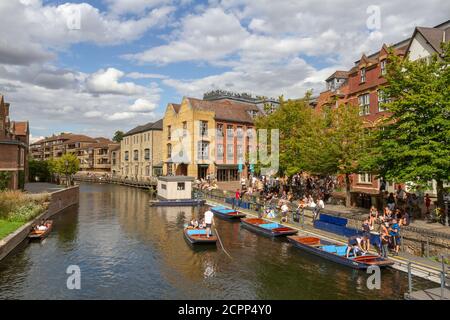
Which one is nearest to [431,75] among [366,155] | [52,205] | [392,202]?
[366,155]

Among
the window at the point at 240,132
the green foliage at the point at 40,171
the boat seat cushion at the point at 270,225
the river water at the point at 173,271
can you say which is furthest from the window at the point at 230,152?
the boat seat cushion at the point at 270,225

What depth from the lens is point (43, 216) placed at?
33031 mm

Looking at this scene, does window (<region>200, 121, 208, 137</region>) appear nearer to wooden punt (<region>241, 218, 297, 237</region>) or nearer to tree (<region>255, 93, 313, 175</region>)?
tree (<region>255, 93, 313, 175</region>)

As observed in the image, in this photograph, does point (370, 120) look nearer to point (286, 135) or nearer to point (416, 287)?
point (286, 135)

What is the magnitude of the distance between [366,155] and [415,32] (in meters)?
15.9

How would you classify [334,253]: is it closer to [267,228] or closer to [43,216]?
[267,228]

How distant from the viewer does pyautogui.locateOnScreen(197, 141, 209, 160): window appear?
6969 cm

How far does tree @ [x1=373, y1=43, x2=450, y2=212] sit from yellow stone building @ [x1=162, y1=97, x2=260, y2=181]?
4415cm

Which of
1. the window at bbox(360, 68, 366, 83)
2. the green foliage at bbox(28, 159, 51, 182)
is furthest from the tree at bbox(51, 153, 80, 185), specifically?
the window at bbox(360, 68, 366, 83)

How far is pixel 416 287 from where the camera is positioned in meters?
15.9

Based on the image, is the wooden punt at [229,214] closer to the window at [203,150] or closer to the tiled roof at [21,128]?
the window at [203,150]

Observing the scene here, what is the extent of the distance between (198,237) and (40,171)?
63.5 meters

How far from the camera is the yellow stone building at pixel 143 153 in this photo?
85812 millimetres
